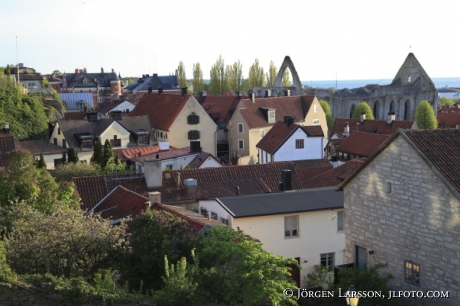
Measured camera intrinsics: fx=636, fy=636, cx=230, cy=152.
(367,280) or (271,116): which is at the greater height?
(271,116)

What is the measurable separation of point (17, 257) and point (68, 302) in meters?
3.59

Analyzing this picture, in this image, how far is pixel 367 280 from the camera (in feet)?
65.8

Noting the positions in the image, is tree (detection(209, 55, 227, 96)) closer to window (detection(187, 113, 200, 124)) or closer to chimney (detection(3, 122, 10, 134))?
window (detection(187, 113, 200, 124))

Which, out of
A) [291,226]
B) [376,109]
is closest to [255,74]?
[376,109]

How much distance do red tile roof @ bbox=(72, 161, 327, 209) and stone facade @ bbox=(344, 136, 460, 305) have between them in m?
10.7

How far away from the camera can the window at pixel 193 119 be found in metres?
62.2

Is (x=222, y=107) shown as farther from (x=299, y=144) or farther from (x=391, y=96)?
(x=391, y=96)

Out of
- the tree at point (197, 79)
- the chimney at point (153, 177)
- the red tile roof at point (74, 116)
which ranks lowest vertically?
the chimney at point (153, 177)

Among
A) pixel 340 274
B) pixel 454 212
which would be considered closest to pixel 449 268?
pixel 454 212

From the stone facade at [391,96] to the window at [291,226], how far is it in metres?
63.5

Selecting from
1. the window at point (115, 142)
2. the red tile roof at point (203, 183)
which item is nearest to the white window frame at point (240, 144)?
the window at point (115, 142)

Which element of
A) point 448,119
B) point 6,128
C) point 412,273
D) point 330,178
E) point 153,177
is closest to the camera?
point 412,273

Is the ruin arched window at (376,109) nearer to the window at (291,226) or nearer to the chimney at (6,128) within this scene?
the chimney at (6,128)

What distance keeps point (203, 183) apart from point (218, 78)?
282 feet
